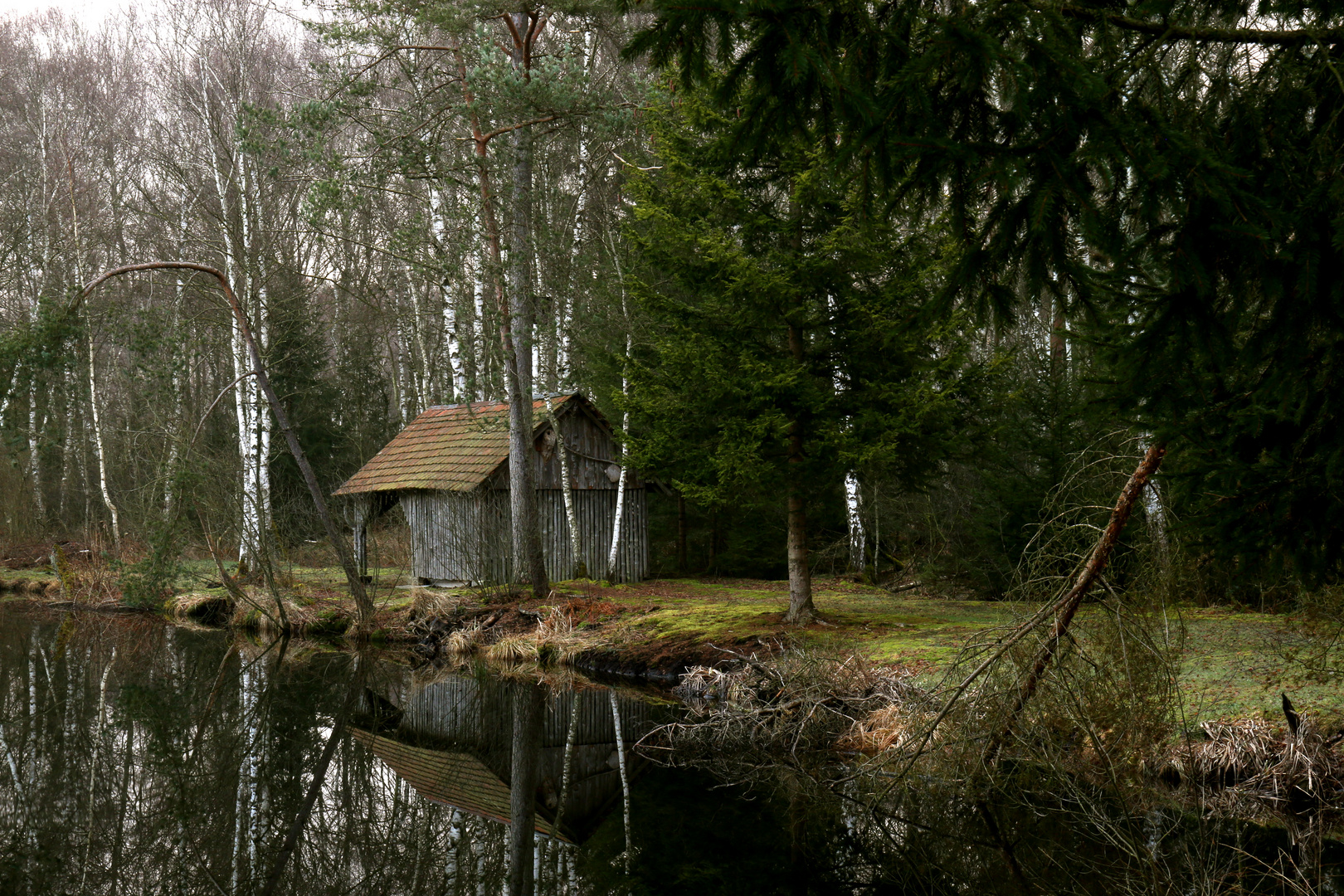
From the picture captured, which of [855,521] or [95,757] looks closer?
[95,757]

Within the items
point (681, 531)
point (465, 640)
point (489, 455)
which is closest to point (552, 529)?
point (489, 455)

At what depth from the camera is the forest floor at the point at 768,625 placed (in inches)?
322

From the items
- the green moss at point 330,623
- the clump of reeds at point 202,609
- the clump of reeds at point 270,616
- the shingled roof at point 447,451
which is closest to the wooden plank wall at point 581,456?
the shingled roof at point 447,451

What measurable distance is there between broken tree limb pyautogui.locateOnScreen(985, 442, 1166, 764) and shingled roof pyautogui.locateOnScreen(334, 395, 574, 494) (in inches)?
444

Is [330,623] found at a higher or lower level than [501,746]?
higher

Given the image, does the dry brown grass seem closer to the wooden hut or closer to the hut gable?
the wooden hut

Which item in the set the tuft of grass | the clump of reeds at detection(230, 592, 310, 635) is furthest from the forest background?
the tuft of grass

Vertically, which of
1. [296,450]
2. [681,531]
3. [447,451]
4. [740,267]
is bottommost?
[681,531]

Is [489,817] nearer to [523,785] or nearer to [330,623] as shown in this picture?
[523,785]

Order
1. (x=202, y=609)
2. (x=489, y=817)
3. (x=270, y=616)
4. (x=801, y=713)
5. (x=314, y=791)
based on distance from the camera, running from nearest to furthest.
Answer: (x=489, y=817), (x=314, y=791), (x=801, y=713), (x=270, y=616), (x=202, y=609)

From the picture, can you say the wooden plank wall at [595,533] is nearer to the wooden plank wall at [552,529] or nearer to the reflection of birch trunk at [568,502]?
the wooden plank wall at [552,529]

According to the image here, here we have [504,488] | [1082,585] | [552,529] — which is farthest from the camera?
[552,529]

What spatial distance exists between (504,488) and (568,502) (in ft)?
3.76

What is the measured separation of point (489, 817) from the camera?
7.85m
